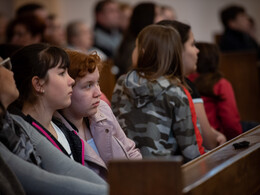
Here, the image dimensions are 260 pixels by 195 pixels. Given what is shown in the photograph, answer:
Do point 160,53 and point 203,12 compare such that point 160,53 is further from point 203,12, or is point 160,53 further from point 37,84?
point 203,12

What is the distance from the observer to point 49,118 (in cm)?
212

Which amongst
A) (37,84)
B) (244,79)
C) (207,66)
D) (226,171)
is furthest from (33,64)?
(244,79)

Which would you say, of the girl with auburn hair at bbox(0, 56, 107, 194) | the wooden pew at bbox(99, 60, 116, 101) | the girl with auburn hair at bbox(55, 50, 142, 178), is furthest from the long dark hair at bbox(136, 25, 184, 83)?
the wooden pew at bbox(99, 60, 116, 101)

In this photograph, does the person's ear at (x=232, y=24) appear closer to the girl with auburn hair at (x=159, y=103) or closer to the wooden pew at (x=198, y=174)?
the girl with auburn hair at (x=159, y=103)

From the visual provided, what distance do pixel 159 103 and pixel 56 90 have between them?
76 cm

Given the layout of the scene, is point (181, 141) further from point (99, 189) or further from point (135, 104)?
point (99, 189)

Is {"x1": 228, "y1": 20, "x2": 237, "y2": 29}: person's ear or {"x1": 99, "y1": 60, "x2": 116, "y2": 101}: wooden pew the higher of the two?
{"x1": 228, "y1": 20, "x2": 237, "y2": 29}: person's ear

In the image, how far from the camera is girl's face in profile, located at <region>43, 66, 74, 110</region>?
2.13m

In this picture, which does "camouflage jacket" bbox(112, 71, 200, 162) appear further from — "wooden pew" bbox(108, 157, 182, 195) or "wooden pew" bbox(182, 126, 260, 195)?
"wooden pew" bbox(108, 157, 182, 195)

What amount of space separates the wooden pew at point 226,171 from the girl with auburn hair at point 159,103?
0.48 meters

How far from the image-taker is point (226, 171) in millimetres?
1702

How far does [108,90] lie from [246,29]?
252 cm

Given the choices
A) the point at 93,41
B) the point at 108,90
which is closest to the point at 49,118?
the point at 108,90

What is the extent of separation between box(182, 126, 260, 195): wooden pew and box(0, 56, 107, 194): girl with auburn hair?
350 millimetres
